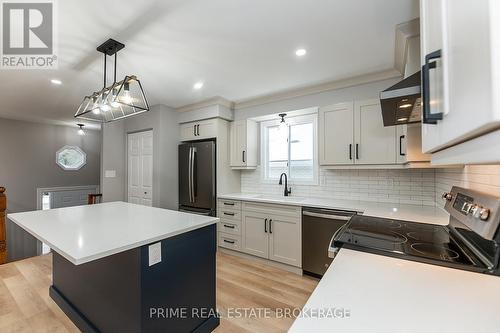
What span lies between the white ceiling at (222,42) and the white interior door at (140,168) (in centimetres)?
123

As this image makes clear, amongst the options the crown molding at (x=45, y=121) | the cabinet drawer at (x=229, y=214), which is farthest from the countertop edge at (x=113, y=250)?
the crown molding at (x=45, y=121)

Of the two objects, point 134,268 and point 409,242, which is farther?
point 134,268

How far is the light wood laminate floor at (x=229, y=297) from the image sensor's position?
1.89 meters

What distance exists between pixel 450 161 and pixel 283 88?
8.85 feet

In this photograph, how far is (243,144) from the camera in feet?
12.0

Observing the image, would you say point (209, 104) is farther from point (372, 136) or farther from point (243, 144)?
point (372, 136)

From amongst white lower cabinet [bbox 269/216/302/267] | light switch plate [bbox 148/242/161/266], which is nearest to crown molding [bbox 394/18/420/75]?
white lower cabinet [bbox 269/216/302/267]

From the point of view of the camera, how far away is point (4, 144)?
468 centimetres

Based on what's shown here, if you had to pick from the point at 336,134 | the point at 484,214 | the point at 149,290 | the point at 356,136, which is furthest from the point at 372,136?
the point at 149,290

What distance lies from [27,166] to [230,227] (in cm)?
500

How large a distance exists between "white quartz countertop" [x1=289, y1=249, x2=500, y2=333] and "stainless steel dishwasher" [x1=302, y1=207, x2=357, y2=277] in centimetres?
153

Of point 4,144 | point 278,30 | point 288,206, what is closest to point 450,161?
point 278,30

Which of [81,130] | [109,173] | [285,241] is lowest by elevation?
[285,241]

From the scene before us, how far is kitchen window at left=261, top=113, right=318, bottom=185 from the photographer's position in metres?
3.38
